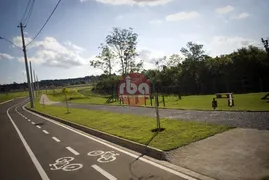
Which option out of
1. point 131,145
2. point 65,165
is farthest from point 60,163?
point 131,145

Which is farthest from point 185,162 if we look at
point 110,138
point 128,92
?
point 128,92

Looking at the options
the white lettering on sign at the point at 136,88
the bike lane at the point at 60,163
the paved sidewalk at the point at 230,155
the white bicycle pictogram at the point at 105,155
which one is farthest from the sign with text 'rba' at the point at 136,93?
the paved sidewalk at the point at 230,155

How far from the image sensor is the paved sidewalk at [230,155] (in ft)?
20.2

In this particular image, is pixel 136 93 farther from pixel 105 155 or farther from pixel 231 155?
pixel 231 155

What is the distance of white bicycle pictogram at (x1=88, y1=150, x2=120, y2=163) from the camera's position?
8.61m

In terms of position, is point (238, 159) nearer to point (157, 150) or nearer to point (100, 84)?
point (157, 150)

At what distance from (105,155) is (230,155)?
4249 mm

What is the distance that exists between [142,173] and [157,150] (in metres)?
1.64

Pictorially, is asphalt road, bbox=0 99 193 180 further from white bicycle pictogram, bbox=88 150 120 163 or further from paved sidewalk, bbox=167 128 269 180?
paved sidewalk, bbox=167 128 269 180

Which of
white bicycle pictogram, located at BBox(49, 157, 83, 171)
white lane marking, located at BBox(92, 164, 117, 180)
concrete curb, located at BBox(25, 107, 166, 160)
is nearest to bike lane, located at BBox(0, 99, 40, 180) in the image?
white bicycle pictogram, located at BBox(49, 157, 83, 171)

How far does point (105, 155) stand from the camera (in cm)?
922

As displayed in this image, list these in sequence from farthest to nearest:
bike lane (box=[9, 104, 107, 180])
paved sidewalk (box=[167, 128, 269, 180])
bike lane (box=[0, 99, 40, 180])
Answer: bike lane (box=[0, 99, 40, 180]) < bike lane (box=[9, 104, 107, 180]) < paved sidewalk (box=[167, 128, 269, 180])

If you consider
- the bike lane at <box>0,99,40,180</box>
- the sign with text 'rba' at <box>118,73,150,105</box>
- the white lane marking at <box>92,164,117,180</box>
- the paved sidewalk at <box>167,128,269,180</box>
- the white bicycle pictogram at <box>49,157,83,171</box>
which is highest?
the sign with text 'rba' at <box>118,73,150,105</box>

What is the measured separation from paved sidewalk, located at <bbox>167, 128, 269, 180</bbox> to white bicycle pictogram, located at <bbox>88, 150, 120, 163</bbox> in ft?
6.58
